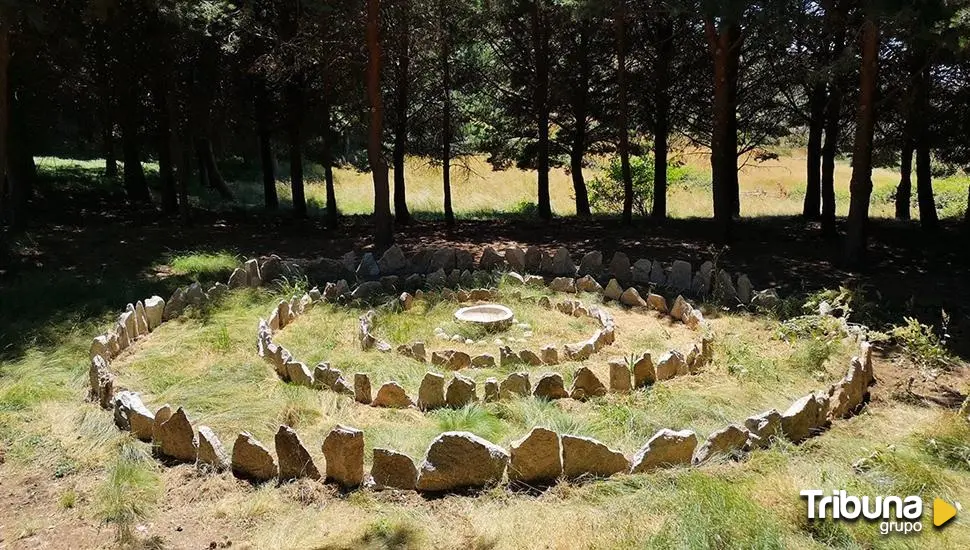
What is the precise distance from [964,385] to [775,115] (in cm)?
1188

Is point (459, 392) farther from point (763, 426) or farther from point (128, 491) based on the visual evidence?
point (128, 491)

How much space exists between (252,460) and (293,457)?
29cm

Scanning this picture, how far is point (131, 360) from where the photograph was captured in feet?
23.8

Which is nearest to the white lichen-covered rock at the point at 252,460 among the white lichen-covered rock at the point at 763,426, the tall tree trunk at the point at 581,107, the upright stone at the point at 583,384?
the upright stone at the point at 583,384

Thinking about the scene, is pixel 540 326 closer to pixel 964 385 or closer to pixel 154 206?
pixel 964 385

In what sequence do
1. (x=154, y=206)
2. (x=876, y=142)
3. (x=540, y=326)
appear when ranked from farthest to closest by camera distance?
(x=154, y=206) → (x=876, y=142) → (x=540, y=326)

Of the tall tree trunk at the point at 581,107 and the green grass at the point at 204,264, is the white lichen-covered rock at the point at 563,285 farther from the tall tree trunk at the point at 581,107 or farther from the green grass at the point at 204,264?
the tall tree trunk at the point at 581,107

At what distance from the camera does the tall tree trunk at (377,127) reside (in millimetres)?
11438

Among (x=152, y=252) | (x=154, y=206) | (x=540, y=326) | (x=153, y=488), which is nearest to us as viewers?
(x=153, y=488)

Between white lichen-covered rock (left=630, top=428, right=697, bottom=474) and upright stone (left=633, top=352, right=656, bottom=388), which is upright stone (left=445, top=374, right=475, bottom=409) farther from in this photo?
white lichen-covered rock (left=630, top=428, right=697, bottom=474)

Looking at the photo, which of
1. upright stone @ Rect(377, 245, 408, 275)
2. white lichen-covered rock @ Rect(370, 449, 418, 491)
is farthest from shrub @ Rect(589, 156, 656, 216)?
white lichen-covered rock @ Rect(370, 449, 418, 491)

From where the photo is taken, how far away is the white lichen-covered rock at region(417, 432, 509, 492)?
478 centimetres

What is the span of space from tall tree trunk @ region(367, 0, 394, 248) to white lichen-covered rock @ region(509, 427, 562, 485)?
786 centimetres

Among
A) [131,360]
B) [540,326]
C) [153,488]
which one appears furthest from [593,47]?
[153,488]
